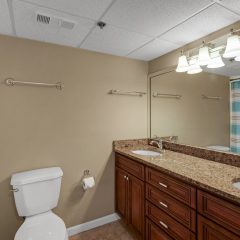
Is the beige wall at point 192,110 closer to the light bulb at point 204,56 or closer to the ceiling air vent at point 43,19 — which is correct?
the light bulb at point 204,56

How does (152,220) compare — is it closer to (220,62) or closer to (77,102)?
(77,102)

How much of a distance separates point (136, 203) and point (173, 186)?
668mm

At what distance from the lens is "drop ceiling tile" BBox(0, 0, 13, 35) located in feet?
4.22

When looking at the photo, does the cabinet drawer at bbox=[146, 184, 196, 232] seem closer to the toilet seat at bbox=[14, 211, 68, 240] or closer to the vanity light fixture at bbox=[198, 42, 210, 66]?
the toilet seat at bbox=[14, 211, 68, 240]

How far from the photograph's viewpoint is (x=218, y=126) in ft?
5.91

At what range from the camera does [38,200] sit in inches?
65.5

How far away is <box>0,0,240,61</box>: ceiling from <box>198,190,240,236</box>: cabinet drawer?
134 centimetres

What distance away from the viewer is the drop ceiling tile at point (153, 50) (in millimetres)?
1962

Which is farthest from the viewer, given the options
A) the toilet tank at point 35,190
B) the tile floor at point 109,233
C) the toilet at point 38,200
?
the tile floor at point 109,233

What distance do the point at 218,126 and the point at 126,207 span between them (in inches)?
54.5

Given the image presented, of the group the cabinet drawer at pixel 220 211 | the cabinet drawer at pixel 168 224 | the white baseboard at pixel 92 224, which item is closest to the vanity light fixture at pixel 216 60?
the cabinet drawer at pixel 220 211

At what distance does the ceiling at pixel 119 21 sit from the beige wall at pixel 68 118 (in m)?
0.25

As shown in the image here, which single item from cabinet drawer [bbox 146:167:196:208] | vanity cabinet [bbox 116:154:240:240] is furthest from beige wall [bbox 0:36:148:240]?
cabinet drawer [bbox 146:167:196:208]

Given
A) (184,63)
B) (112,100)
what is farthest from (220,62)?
(112,100)
